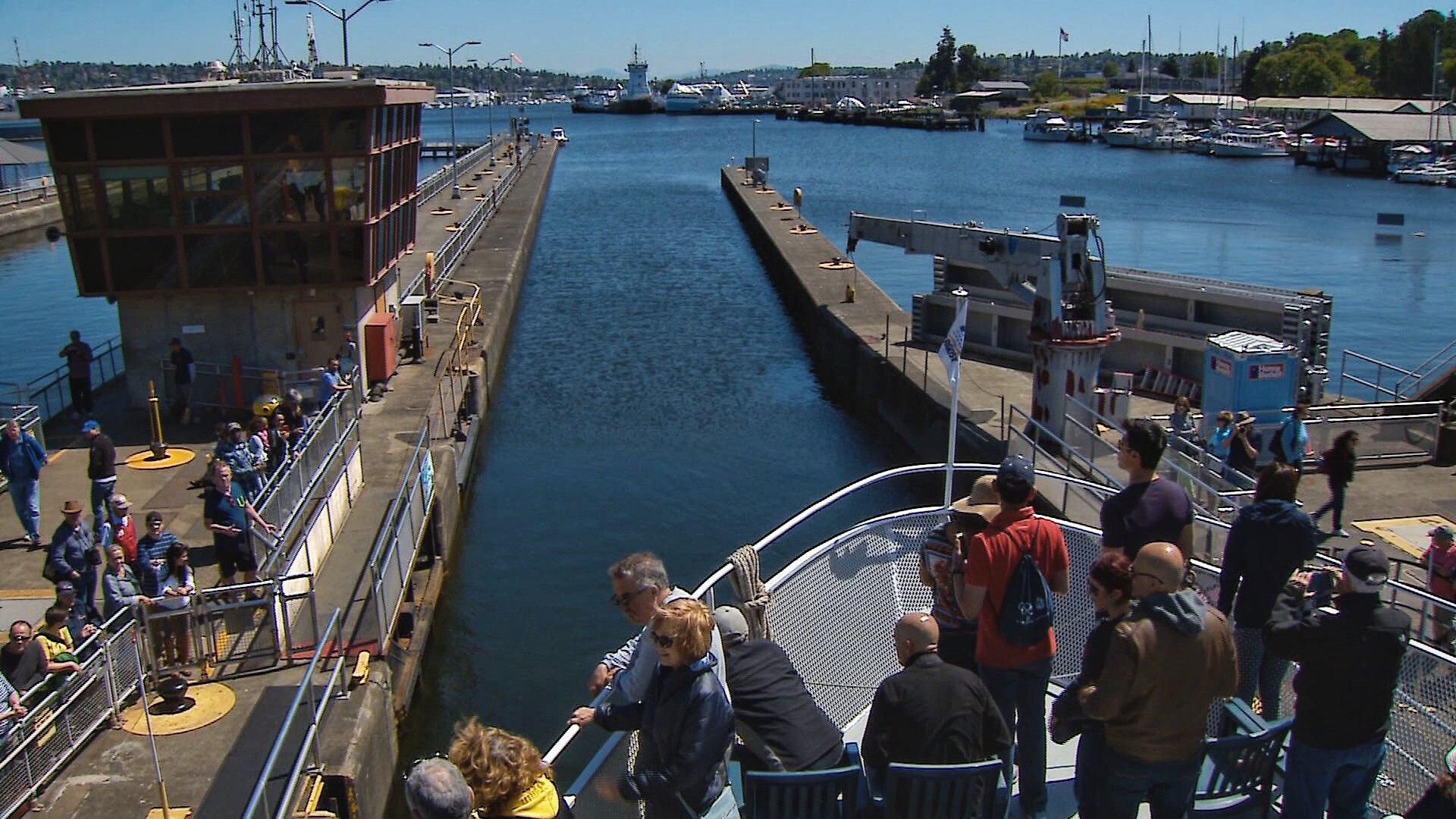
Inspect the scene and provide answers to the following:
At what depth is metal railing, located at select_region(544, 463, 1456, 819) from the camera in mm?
6387

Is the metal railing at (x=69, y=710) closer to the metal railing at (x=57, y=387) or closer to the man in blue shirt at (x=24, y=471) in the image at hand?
the man in blue shirt at (x=24, y=471)

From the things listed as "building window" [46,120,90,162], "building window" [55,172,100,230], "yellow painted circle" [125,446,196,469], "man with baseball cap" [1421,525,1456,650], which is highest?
"building window" [46,120,90,162]

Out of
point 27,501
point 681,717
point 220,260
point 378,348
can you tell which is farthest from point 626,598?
point 378,348

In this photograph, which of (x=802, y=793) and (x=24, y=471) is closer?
(x=802, y=793)

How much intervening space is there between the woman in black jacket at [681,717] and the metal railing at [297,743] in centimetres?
318

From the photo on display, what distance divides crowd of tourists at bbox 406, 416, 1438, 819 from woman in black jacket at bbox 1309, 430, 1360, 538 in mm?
7061

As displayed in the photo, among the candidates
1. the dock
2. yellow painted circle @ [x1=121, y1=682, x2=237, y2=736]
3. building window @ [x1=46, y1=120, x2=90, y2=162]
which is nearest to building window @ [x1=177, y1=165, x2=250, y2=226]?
building window @ [x1=46, y1=120, x2=90, y2=162]

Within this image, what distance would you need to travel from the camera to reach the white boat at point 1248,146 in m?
110

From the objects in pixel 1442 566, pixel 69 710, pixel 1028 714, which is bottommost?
pixel 69 710

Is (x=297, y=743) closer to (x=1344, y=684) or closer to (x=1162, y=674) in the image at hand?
(x=1162, y=674)

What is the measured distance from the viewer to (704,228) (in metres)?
60.8

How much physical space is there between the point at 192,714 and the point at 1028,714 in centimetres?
694

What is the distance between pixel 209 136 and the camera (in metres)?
17.5

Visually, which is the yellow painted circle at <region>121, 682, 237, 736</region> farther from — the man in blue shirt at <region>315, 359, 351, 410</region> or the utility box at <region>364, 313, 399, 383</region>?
the utility box at <region>364, 313, 399, 383</region>
